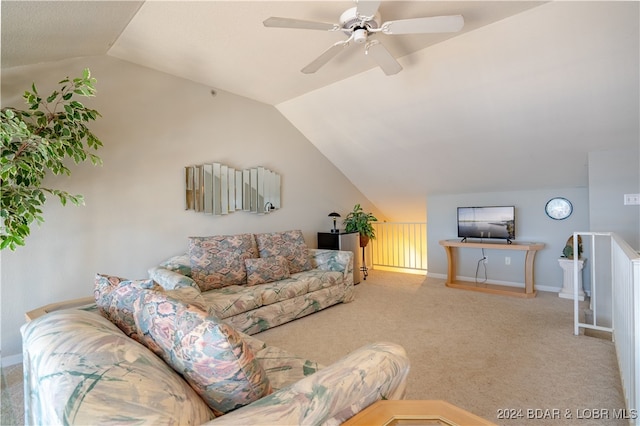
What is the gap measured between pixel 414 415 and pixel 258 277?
255cm

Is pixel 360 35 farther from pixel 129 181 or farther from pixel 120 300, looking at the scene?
pixel 129 181

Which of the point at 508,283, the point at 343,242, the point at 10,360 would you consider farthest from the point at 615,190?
the point at 10,360

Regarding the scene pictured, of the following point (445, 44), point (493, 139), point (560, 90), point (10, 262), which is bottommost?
point (10, 262)

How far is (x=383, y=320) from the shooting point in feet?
10.8

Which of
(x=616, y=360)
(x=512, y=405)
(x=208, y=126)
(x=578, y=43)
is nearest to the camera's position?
(x=512, y=405)

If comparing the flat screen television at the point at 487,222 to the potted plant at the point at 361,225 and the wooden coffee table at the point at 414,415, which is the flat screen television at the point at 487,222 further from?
the wooden coffee table at the point at 414,415

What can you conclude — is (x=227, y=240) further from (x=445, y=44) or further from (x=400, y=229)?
(x=400, y=229)

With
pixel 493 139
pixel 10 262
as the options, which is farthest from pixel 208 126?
pixel 493 139

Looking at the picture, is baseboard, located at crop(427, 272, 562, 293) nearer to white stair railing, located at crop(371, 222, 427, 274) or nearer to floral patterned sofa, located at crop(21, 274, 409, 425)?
white stair railing, located at crop(371, 222, 427, 274)

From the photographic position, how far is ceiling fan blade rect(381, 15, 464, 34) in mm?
1883

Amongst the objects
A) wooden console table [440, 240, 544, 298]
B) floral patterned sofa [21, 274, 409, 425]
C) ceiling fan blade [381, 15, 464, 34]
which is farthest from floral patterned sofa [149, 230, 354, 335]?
ceiling fan blade [381, 15, 464, 34]

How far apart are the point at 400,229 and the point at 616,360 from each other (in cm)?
407

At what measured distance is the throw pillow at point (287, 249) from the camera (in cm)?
375

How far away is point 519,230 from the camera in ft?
15.1
